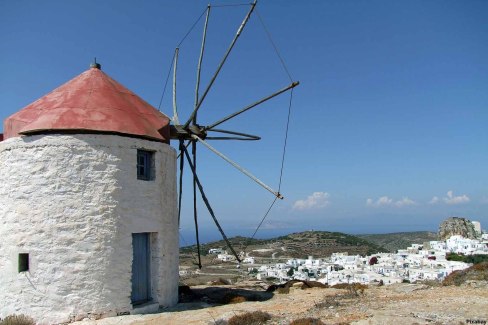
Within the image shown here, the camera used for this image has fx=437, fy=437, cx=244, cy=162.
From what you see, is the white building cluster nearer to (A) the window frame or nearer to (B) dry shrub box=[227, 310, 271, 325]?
(A) the window frame

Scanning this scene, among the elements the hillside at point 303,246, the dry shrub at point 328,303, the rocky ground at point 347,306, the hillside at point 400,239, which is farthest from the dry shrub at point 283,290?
the hillside at point 400,239

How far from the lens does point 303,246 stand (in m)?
71.8

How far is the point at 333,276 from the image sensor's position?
122 feet

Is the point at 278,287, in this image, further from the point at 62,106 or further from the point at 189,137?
the point at 62,106

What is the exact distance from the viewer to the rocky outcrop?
7081cm

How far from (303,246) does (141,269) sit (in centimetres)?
6265

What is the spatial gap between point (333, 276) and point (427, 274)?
779 cm

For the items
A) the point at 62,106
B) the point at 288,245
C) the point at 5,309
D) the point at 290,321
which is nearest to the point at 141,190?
the point at 62,106

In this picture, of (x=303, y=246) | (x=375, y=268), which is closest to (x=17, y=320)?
(x=375, y=268)

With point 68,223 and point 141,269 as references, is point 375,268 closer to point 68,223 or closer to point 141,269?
point 141,269

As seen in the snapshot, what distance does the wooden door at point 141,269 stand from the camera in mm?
11164

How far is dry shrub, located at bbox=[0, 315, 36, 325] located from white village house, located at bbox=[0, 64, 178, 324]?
0.42 ft

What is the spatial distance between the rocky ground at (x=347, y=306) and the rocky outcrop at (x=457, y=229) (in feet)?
211

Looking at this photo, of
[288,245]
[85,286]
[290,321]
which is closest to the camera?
[290,321]
